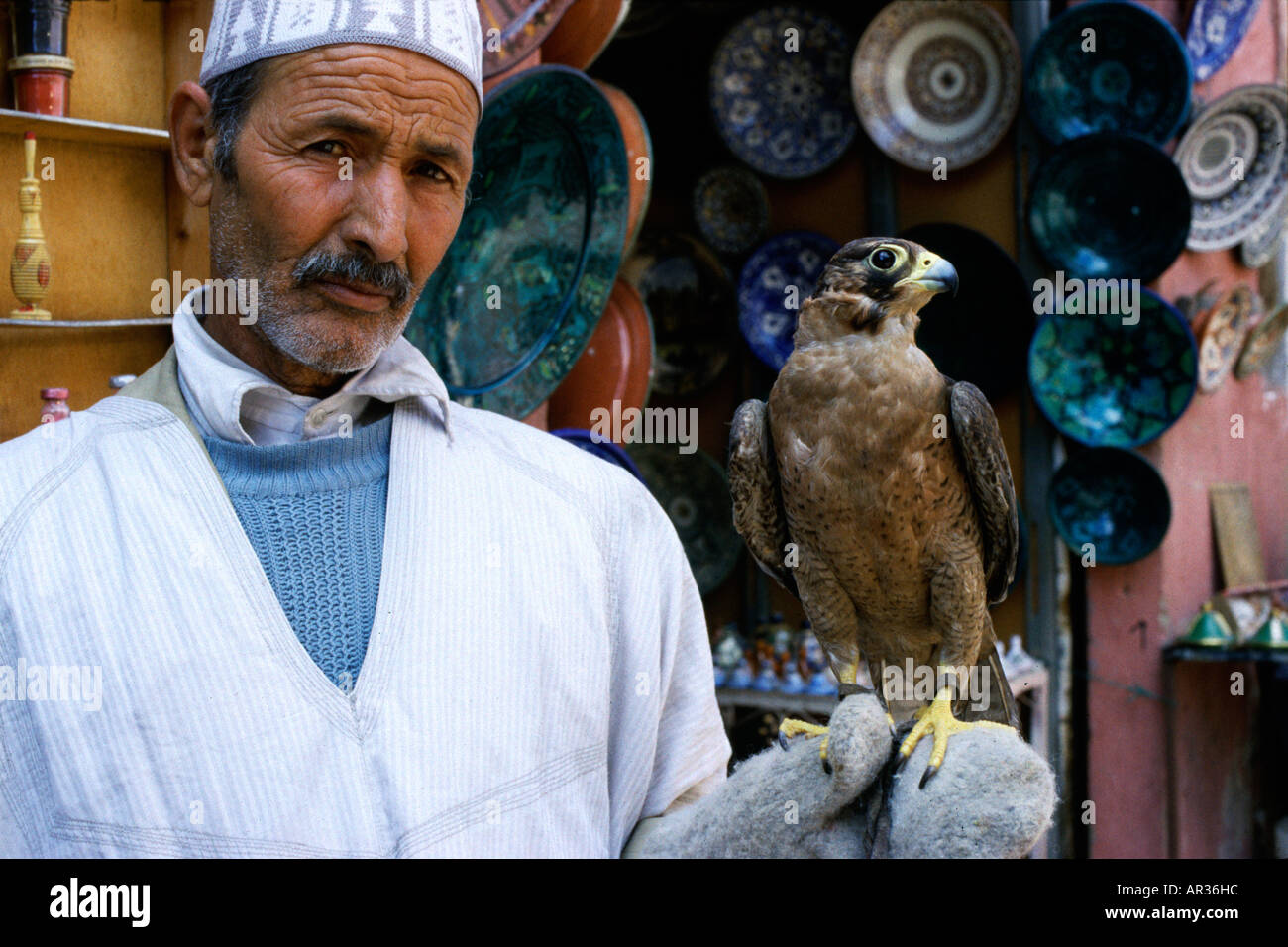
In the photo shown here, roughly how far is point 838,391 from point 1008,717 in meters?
0.57

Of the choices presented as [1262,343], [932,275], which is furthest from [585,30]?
[1262,343]

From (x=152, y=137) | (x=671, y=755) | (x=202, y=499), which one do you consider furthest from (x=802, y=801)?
(x=152, y=137)

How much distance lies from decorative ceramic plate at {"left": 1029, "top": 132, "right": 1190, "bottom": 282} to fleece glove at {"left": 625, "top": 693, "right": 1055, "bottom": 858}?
9.72 feet

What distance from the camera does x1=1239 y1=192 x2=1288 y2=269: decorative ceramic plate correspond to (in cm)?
442

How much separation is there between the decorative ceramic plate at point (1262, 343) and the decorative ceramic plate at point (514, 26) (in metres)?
3.77

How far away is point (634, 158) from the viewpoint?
2.44 meters

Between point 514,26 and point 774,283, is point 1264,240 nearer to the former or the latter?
point 774,283

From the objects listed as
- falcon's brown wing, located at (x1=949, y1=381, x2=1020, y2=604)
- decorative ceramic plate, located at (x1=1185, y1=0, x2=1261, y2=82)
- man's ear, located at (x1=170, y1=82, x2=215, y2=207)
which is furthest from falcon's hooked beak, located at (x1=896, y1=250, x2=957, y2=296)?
decorative ceramic plate, located at (x1=1185, y1=0, x2=1261, y2=82)

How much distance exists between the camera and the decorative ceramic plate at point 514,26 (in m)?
2.04

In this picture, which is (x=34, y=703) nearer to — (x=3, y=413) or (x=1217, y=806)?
(x=3, y=413)

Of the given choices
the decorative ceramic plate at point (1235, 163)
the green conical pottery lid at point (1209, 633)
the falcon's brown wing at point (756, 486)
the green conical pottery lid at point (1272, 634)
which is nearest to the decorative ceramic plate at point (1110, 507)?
the green conical pottery lid at point (1209, 633)

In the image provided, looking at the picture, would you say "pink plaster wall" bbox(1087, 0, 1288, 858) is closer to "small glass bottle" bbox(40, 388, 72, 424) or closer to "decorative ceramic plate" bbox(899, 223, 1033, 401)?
"decorative ceramic plate" bbox(899, 223, 1033, 401)
